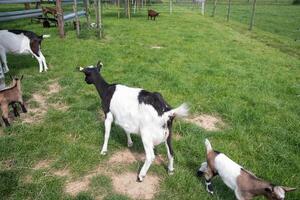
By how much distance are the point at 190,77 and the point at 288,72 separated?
3775mm

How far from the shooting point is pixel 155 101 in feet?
14.4

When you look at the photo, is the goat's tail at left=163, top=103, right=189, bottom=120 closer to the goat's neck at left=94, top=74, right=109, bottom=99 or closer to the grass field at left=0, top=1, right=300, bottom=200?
the grass field at left=0, top=1, right=300, bottom=200

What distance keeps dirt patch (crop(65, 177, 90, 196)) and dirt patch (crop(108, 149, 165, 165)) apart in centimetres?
62

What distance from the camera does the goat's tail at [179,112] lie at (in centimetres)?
400

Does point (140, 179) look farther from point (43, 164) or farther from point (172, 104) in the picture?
point (172, 104)

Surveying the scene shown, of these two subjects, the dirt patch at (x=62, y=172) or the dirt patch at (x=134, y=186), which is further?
the dirt patch at (x=62, y=172)

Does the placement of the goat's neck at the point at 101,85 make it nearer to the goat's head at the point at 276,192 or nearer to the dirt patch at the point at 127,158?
the dirt patch at the point at 127,158

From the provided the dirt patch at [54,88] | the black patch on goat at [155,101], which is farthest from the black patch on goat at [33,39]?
the black patch on goat at [155,101]

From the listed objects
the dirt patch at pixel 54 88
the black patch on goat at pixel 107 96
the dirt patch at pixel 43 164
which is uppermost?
the black patch on goat at pixel 107 96

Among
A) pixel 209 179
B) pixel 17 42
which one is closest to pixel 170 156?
pixel 209 179

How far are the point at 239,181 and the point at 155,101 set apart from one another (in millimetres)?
1616

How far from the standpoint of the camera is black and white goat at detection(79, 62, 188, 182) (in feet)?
14.0

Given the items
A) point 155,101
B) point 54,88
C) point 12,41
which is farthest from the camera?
point 12,41

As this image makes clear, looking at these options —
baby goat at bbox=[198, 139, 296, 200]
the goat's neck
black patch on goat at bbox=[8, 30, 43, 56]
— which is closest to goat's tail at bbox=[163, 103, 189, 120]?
baby goat at bbox=[198, 139, 296, 200]
